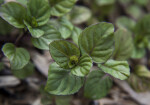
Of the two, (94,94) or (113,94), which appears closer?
(94,94)

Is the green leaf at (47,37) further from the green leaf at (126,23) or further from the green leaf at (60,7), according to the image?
the green leaf at (126,23)

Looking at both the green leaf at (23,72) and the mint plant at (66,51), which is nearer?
the mint plant at (66,51)

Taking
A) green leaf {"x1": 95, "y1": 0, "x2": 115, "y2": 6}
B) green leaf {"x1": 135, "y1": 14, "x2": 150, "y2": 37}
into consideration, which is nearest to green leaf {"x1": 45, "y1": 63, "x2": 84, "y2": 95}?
green leaf {"x1": 135, "y1": 14, "x2": 150, "y2": 37}

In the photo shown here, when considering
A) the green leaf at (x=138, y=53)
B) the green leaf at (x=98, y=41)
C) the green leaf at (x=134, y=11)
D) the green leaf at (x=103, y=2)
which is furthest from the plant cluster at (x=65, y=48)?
the green leaf at (x=134, y=11)

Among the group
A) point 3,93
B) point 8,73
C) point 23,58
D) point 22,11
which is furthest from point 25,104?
point 22,11

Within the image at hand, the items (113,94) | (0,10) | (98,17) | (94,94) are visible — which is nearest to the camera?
(0,10)

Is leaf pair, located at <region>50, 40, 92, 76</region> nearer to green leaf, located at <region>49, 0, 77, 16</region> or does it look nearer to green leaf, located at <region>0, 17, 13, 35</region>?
green leaf, located at <region>49, 0, 77, 16</region>

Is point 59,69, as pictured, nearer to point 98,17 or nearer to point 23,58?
point 23,58
